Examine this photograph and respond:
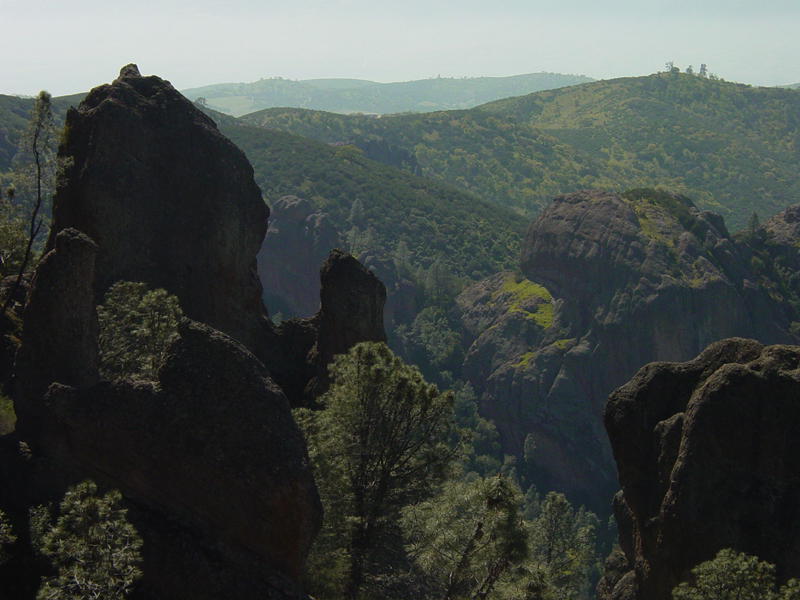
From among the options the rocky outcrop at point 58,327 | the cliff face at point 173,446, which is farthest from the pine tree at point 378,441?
the rocky outcrop at point 58,327

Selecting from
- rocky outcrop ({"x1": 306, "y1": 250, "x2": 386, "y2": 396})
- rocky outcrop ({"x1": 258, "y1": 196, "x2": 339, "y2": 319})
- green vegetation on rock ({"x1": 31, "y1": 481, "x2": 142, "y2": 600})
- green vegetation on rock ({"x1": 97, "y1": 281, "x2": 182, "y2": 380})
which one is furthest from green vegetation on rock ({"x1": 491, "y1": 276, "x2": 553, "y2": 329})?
green vegetation on rock ({"x1": 31, "y1": 481, "x2": 142, "y2": 600})

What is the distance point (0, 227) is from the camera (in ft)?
96.4

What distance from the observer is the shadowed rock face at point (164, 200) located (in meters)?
29.6

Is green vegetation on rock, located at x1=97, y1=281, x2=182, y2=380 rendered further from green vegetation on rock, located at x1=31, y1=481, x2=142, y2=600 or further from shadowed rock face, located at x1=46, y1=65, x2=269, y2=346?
green vegetation on rock, located at x1=31, y1=481, x2=142, y2=600

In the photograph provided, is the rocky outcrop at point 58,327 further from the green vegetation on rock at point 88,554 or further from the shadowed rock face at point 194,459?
the green vegetation on rock at point 88,554

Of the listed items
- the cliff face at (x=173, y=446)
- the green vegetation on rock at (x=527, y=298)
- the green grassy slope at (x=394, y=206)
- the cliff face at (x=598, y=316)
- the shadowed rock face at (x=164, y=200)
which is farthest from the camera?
the green grassy slope at (x=394, y=206)

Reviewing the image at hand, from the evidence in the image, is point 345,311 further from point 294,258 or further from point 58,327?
point 294,258

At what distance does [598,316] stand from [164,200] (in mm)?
79700

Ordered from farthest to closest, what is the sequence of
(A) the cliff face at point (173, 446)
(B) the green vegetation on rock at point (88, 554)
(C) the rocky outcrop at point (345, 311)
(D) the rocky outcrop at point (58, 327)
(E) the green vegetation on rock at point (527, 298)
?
(E) the green vegetation on rock at point (527, 298) → (C) the rocky outcrop at point (345, 311) → (D) the rocky outcrop at point (58, 327) → (A) the cliff face at point (173, 446) → (B) the green vegetation on rock at point (88, 554)

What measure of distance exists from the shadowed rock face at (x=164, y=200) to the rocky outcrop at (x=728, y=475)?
1956 centimetres

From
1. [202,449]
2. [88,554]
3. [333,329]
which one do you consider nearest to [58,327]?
[202,449]

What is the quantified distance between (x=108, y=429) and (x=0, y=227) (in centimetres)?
1479

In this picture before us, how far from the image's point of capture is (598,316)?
10231 cm

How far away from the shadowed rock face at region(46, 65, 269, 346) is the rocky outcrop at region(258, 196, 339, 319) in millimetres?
108156
